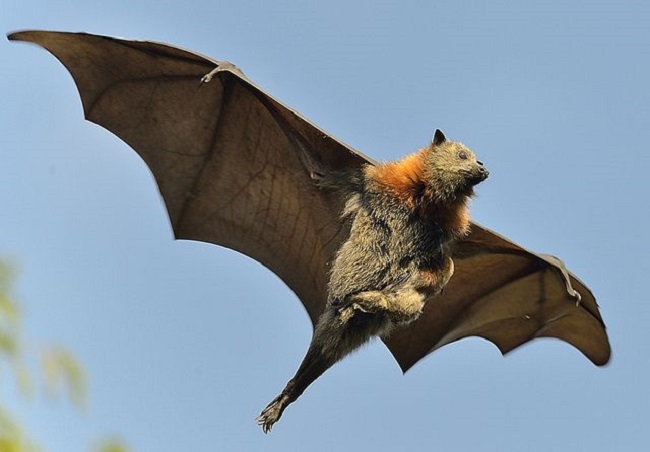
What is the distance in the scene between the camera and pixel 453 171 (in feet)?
29.3

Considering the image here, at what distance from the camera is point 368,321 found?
8.78 m

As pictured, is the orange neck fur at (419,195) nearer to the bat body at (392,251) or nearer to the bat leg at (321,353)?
the bat body at (392,251)

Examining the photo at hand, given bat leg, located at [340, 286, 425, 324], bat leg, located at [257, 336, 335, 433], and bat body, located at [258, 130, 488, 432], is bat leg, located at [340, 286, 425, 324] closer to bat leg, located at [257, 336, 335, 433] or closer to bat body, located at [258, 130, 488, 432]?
bat body, located at [258, 130, 488, 432]

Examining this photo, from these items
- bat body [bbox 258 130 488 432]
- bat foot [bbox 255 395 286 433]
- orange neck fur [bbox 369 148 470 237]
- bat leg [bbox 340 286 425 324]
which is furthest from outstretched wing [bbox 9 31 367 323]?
bat foot [bbox 255 395 286 433]

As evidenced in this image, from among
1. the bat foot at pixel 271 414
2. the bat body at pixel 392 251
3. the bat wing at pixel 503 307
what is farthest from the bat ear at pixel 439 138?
the bat foot at pixel 271 414

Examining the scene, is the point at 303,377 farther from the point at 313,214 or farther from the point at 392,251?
the point at 313,214

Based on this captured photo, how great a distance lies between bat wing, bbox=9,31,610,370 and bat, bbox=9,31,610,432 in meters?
0.01

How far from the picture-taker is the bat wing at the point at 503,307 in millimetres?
10453

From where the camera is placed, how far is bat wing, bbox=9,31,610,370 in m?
9.86

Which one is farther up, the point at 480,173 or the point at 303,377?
the point at 480,173

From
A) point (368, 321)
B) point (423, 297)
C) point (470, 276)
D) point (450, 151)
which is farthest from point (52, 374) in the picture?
point (470, 276)

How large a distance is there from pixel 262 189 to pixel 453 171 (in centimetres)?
243

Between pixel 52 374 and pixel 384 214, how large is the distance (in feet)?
10.6

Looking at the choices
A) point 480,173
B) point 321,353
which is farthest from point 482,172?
point 321,353
